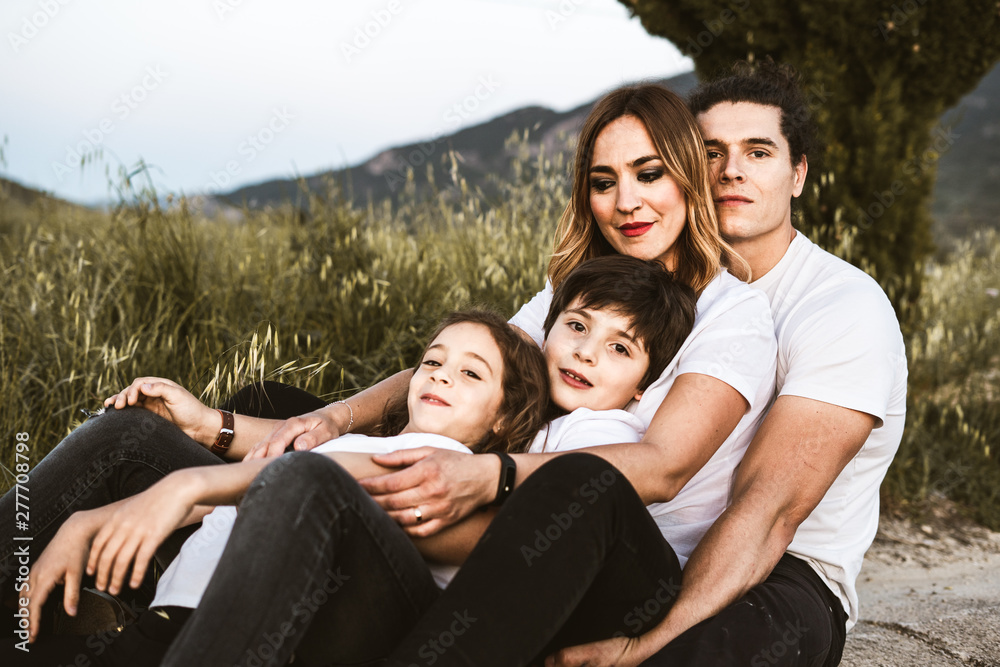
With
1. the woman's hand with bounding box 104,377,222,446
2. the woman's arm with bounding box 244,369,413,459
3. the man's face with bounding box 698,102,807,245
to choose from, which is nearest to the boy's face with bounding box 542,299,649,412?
the woman's arm with bounding box 244,369,413,459

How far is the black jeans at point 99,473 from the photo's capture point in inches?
76.1

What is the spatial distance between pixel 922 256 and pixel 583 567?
5.24 meters

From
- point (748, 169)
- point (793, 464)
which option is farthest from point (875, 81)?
point (793, 464)

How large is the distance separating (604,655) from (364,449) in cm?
74

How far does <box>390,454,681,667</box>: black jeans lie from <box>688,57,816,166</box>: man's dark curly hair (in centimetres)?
173

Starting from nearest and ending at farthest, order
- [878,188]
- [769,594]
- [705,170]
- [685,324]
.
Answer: [769,594]
[685,324]
[705,170]
[878,188]

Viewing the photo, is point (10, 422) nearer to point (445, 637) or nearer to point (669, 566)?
point (445, 637)

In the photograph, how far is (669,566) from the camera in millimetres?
1770

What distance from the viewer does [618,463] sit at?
5.82 feet

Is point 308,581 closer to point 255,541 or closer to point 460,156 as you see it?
point 255,541

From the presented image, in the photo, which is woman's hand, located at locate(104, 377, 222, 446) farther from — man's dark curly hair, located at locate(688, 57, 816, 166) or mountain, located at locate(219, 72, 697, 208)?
mountain, located at locate(219, 72, 697, 208)

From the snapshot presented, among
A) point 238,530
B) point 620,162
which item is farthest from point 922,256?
point 238,530

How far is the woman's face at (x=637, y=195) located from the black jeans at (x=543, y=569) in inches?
41.8

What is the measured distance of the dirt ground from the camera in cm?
258
